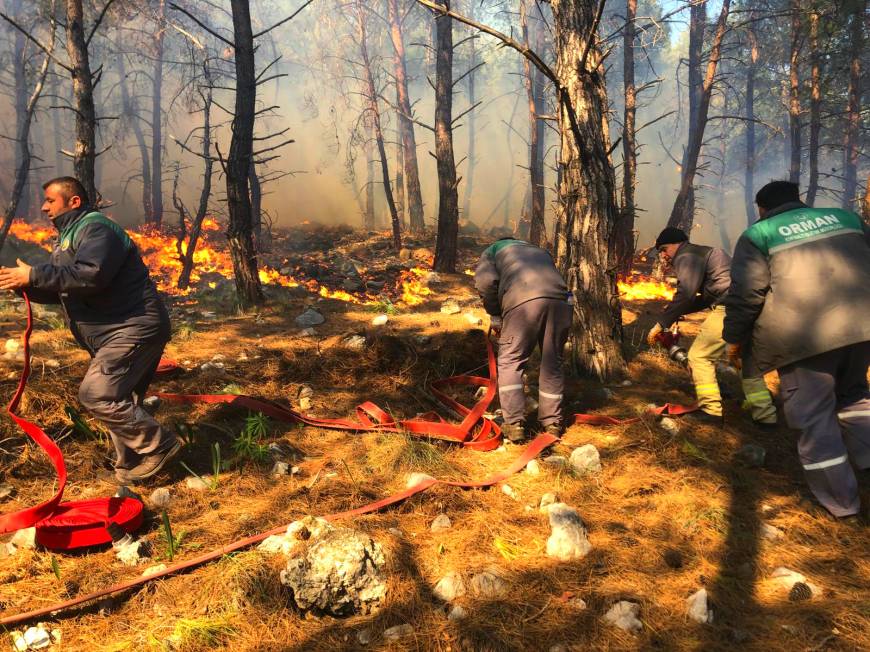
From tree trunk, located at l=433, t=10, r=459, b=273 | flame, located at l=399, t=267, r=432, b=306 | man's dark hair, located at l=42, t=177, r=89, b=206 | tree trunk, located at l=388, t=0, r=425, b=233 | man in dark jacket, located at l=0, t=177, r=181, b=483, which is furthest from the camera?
tree trunk, located at l=388, t=0, r=425, b=233

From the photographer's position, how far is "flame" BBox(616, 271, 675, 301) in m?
9.14

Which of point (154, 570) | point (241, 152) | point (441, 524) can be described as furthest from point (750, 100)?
point (154, 570)

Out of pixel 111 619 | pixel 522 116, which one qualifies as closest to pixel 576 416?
pixel 111 619

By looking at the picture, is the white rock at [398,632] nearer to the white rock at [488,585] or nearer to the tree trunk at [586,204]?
the white rock at [488,585]

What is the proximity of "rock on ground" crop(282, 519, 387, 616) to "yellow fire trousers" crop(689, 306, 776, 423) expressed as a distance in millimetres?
3066

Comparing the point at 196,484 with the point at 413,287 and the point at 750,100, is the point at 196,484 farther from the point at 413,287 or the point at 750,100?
the point at 750,100

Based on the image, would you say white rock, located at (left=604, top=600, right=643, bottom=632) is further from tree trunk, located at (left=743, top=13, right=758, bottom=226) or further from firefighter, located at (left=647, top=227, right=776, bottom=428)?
tree trunk, located at (left=743, top=13, right=758, bottom=226)

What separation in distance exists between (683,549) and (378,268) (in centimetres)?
910

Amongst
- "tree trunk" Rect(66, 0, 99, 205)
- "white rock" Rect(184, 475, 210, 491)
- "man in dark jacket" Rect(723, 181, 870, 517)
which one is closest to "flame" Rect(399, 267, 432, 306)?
"tree trunk" Rect(66, 0, 99, 205)

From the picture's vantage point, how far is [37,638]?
2127 mm

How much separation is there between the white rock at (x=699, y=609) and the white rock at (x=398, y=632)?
112cm

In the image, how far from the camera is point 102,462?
353cm

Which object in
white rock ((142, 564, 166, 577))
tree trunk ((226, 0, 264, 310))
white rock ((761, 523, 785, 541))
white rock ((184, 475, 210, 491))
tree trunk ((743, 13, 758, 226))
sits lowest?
white rock ((761, 523, 785, 541))

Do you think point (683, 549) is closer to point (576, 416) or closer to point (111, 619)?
point (576, 416)
